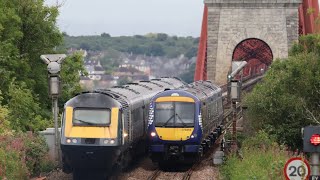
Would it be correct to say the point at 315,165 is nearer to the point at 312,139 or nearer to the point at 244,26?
the point at 312,139

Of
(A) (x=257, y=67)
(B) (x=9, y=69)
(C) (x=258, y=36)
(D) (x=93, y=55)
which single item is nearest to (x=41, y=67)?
(B) (x=9, y=69)

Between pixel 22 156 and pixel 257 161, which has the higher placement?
pixel 22 156

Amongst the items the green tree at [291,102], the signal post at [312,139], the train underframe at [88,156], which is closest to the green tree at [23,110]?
the train underframe at [88,156]

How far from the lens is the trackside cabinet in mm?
12008

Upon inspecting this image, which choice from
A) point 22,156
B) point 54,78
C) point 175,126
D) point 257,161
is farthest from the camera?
point 175,126

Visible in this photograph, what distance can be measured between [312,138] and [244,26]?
190ft

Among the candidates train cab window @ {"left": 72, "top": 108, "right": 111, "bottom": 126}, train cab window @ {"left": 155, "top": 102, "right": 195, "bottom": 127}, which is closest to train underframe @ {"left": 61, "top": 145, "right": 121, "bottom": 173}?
train cab window @ {"left": 72, "top": 108, "right": 111, "bottom": 126}

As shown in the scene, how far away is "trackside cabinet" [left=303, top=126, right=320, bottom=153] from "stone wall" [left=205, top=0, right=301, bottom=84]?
183 ft

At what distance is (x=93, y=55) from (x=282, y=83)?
158078 millimetres

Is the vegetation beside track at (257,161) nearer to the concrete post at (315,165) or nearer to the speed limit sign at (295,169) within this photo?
the speed limit sign at (295,169)

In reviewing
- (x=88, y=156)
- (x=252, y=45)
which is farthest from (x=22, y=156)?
(x=252, y=45)

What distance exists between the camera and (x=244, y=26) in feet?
228

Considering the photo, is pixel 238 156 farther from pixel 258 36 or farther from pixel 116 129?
pixel 258 36

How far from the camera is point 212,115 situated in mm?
29531
